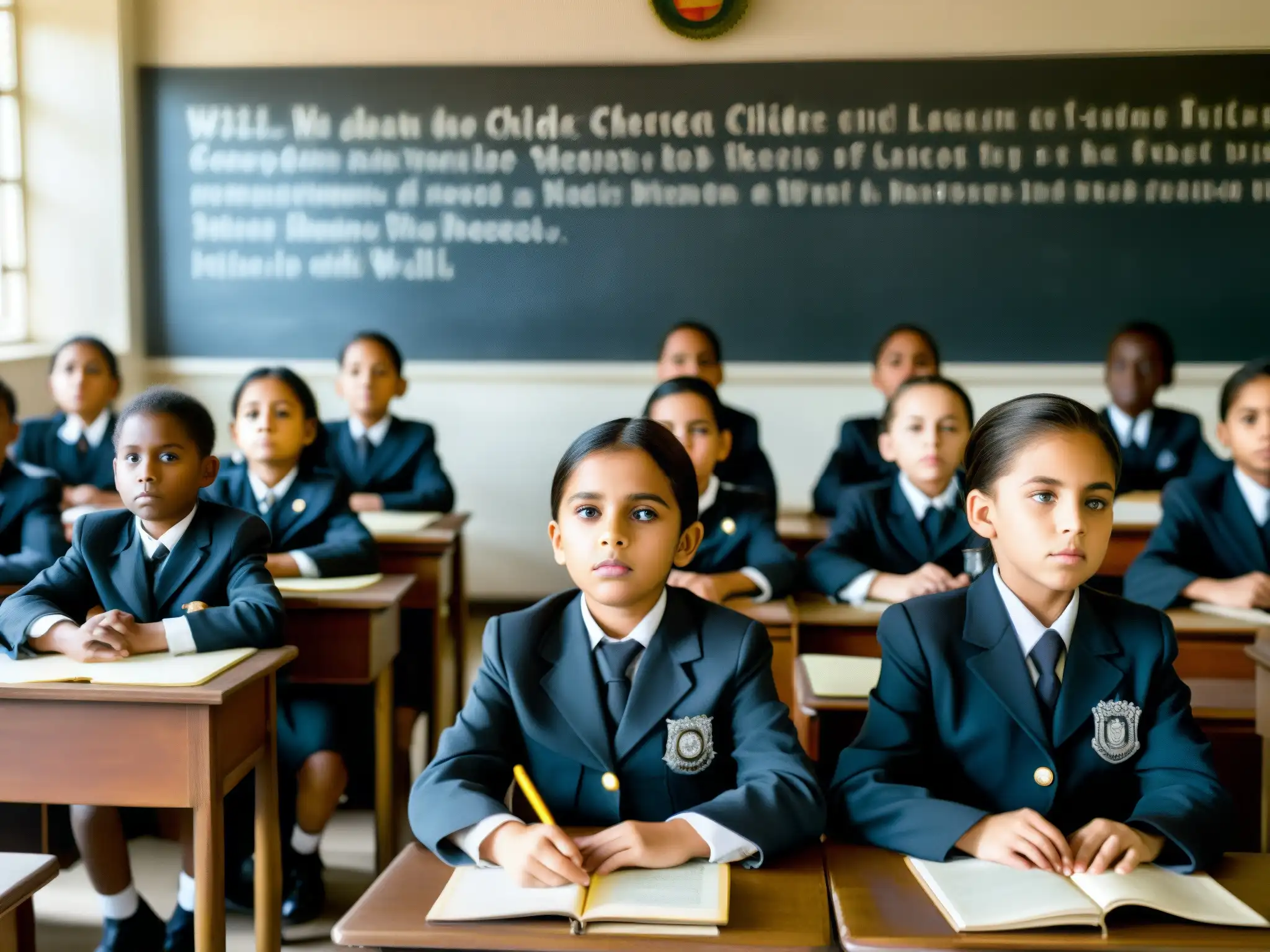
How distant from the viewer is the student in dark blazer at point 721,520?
2.69m

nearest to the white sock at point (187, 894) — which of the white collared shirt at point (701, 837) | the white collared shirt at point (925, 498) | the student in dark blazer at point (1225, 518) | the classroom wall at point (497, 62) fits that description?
the white collared shirt at point (701, 837)

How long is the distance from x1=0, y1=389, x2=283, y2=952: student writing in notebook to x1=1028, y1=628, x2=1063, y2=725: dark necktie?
1.23 m

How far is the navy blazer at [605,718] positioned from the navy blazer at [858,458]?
2.68m

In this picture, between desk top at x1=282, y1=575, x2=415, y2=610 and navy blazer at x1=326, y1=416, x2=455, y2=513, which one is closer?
desk top at x1=282, y1=575, x2=415, y2=610

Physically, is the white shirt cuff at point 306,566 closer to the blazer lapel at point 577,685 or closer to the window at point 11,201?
the blazer lapel at point 577,685

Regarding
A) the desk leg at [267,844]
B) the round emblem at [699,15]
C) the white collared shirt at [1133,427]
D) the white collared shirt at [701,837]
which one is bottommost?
the desk leg at [267,844]

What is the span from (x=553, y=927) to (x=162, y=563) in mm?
1263

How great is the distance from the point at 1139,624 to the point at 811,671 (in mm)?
702

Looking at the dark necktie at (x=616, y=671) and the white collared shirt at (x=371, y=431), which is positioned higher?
the white collared shirt at (x=371, y=431)

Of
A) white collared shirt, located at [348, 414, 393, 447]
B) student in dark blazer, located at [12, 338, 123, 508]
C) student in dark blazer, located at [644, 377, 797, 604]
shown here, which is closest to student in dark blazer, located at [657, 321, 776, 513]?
student in dark blazer, located at [644, 377, 797, 604]

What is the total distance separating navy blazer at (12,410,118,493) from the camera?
13.4 ft

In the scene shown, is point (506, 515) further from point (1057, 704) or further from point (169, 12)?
point (1057, 704)

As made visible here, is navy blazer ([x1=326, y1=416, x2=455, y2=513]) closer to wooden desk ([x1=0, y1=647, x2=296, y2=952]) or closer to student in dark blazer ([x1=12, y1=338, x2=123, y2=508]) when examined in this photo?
student in dark blazer ([x1=12, y1=338, x2=123, y2=508])

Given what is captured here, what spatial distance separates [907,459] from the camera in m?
2.79
